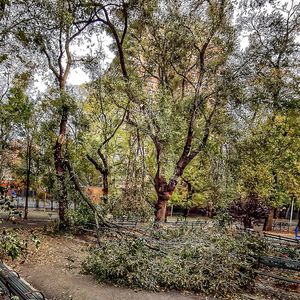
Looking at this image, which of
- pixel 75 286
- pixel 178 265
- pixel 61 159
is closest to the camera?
pixel 75 286

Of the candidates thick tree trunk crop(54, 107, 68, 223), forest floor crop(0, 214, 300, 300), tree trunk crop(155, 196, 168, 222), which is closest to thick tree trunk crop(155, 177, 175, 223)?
tree trunk crop(155, 196, 168, 222)

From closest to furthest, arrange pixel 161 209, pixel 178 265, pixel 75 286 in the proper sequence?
pixel 75 286 → pixel 178 265 → pixel 161 209

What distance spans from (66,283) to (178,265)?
3127mm

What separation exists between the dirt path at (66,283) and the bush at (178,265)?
309 mm

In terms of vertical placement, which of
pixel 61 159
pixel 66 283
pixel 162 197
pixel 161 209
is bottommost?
pixel 66 283

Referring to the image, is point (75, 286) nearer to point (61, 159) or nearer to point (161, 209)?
point (161, 209)

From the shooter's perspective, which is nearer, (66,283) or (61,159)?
(66,283)

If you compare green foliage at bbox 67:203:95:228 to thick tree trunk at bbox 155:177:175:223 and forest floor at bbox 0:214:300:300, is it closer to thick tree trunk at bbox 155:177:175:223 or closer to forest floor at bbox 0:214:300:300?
forest floor at bbox 0:214:300:300

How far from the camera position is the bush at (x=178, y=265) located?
7477 millimetres

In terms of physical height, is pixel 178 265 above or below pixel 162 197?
below

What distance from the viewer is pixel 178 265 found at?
7.64 meters

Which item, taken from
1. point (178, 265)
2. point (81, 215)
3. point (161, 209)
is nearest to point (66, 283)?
point (178, 265)

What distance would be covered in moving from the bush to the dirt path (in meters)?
0.31

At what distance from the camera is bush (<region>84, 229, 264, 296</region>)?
24.5 ft
